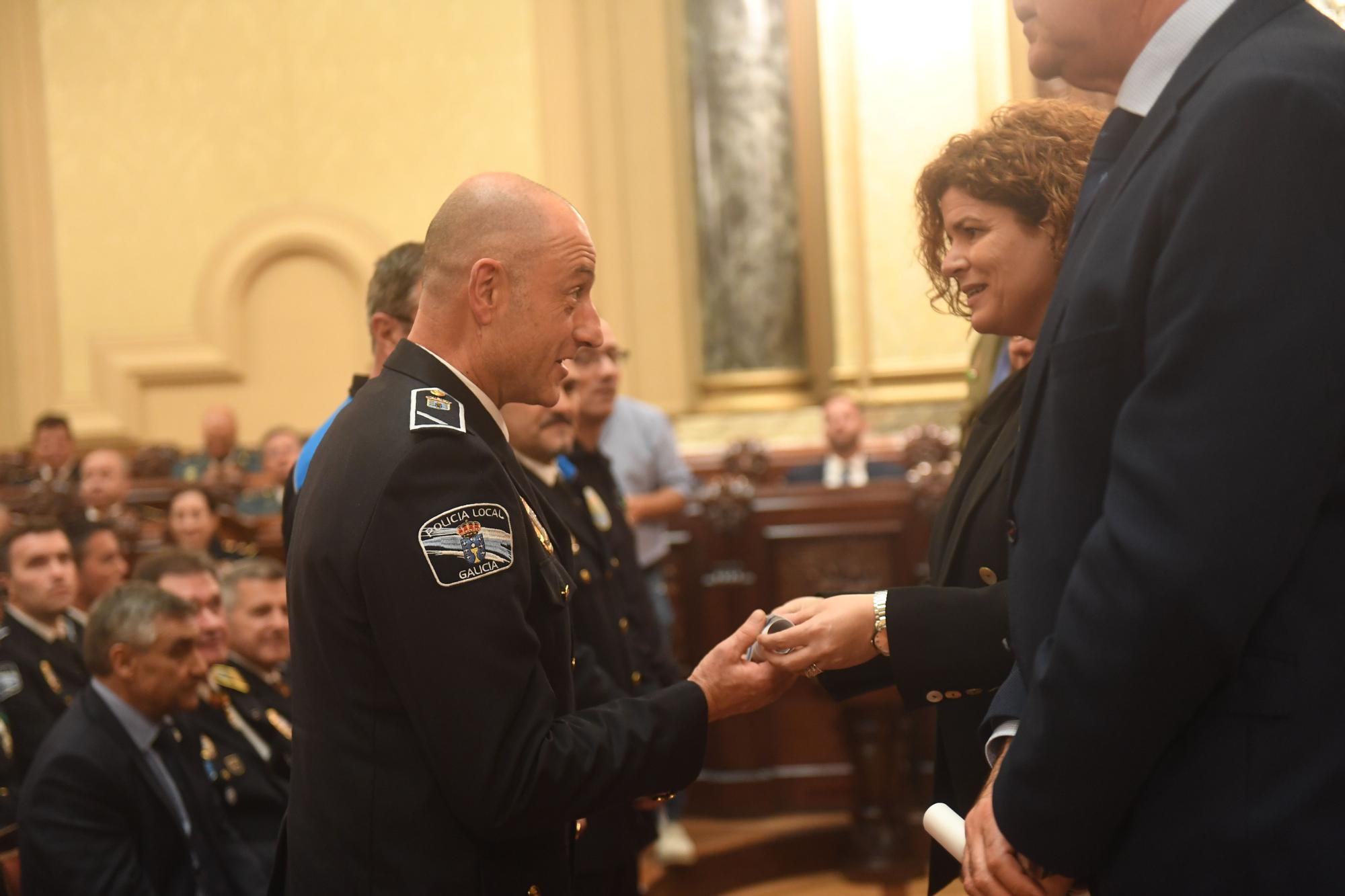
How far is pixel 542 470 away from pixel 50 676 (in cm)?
169

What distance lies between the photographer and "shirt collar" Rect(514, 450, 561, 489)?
3.00 m

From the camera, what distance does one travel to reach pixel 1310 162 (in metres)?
1.08

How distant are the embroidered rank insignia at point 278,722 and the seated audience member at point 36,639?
54 centimetres

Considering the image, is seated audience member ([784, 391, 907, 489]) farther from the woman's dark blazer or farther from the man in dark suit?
the man in dark suit

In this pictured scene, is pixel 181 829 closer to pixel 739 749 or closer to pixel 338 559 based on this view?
pixel 338 559

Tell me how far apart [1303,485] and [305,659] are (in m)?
1.10

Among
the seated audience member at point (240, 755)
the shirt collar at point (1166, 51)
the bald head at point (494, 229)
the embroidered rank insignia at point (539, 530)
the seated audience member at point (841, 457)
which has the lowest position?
the seated audience member at point (240, 755)

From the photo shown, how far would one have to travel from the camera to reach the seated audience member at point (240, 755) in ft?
10.7

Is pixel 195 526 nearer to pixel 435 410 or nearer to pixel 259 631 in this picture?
pixel 259 631

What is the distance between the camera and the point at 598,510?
333 centimetres

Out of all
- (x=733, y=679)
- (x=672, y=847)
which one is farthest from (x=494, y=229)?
(x=672, y=847)

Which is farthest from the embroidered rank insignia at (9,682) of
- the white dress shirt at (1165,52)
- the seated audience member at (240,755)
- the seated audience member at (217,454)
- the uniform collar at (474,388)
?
the seated audience member at (217,454)

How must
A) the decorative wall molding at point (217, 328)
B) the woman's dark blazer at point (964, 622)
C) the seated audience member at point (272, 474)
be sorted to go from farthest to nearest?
the decorative wall molding at point (217, 328), the seated audience member at point (272, 474), the woman's dark blazer at point (964, 622)

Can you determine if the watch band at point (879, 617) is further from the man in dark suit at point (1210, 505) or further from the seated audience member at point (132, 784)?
the seated audience member at point (132, 784)
